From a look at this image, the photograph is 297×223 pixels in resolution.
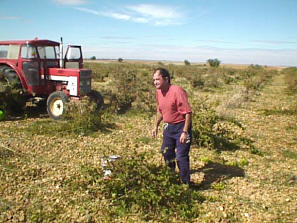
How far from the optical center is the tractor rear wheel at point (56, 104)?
23.8 ft

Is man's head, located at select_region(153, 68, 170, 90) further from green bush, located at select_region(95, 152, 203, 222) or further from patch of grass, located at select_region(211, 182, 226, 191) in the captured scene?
patch of grass, located at select_region(211, 182, 226, 191)

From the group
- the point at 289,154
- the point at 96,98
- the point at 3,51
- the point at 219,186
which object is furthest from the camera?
the point at 96,98

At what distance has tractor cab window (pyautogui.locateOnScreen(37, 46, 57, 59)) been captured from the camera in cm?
777

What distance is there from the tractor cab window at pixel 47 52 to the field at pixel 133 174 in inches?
68.3

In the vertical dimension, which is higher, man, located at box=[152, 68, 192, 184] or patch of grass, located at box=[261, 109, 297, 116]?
man, located at box=[152, 68, 192, 184]

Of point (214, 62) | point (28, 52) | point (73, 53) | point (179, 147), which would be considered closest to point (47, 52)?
point (28, 52)

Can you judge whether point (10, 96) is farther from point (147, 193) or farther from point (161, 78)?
point (147, 193)

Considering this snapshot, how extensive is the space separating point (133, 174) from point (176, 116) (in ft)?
3.18

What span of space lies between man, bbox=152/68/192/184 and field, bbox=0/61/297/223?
0.96 feet

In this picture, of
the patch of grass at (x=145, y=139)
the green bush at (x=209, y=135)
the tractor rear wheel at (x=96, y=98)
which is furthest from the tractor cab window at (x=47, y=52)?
the green bush at (x=209, y=135)

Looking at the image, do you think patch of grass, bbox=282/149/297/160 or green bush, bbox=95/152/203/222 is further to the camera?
patch of grass, bbox=282/149/297/160

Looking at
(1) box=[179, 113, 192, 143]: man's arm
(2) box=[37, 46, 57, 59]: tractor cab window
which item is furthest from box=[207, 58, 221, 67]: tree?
(1) box=[179, 113, 192, 143]: man's arm

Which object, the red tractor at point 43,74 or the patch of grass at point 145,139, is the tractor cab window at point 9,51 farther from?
the patch of grass at point 145,139

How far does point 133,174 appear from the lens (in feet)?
11.9
